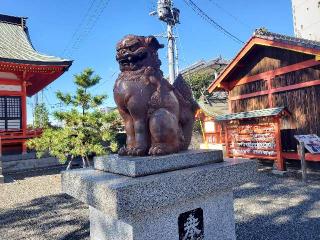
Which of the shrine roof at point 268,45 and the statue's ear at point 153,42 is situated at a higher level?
the shrine roof at point 268,45

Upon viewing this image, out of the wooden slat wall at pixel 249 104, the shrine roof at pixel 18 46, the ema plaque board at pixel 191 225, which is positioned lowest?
the ema plaque board at pixel 191 225

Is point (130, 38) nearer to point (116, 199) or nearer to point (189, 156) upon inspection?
point (189, 156)

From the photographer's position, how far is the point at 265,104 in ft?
37.5

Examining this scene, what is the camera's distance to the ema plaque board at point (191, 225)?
2.86m

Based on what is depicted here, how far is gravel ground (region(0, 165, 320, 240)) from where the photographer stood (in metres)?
4.97

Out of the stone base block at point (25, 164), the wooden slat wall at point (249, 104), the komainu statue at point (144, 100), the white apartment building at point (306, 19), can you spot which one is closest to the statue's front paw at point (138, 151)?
the komainu statue at point (144, 100)

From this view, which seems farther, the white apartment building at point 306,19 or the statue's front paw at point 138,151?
the white apartment building at point 306,19

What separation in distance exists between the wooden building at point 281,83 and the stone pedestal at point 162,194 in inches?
279

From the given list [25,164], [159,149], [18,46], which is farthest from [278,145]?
[18,46]

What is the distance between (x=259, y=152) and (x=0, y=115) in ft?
39.8

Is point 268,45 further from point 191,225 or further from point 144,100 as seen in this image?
point 191,225

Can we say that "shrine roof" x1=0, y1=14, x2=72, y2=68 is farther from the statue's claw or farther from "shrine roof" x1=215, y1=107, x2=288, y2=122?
the statue's claw

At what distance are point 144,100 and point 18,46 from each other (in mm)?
16660

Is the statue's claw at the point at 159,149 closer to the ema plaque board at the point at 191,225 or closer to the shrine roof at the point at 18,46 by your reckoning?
the ema plaque board at the point at 191,225
